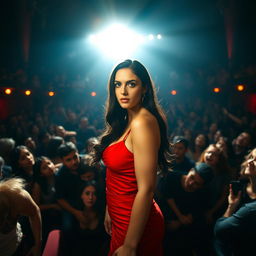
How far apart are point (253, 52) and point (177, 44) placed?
4213 mm

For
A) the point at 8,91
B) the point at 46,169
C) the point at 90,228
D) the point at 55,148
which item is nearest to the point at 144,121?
the point at 90,228

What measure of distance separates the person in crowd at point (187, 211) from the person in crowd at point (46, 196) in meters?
1.41

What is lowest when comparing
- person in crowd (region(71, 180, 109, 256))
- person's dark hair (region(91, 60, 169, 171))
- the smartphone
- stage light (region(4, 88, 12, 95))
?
person in crowd (region(71, 180, 109, 256))

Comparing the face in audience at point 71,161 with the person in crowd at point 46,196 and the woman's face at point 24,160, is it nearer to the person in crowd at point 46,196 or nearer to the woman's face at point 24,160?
the person in crowd at point 46,196

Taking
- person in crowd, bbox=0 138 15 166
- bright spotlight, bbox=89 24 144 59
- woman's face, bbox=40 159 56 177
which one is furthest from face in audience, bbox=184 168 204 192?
bright spotlight, bbox=89 24 144 59

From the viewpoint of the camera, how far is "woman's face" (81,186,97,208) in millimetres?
2945

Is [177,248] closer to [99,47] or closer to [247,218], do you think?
[247,218]

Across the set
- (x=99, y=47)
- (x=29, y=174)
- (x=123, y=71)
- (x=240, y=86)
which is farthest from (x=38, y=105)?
(x=123, y=71)

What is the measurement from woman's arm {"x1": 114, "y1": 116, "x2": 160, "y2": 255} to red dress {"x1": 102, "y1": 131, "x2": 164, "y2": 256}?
106 mm

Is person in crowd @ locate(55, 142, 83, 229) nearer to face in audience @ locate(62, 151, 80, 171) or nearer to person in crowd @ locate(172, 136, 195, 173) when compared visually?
face in audience @ locate(62, 151, 80, 171)

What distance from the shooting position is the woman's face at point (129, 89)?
4.78 feet

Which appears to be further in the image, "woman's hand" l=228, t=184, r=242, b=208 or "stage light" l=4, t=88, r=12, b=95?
"stage light" l=4, t=88, r=12, b=95

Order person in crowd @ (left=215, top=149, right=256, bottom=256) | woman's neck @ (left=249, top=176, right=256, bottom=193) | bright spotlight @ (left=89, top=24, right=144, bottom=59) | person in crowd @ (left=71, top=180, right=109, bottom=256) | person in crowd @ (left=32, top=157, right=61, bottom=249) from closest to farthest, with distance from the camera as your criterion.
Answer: person in crowd @ (left=215, top=149, right=256, bottom=256) < woman's neck @ (left=249, top=176, right=256, bottom=193) < person in crowd @ (left=71, top=180, right=109, bottom=256) < person in crowd @ (left=32, top=157, right=61, bottom=249) < bright spotlight @ (left=89, top=24, right=144, bottom=59)

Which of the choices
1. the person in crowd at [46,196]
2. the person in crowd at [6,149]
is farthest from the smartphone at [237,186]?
the person in crowd at [6,149]
